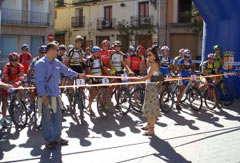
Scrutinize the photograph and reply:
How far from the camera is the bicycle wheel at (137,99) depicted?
9.08 m

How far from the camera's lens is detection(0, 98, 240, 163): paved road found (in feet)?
17.9

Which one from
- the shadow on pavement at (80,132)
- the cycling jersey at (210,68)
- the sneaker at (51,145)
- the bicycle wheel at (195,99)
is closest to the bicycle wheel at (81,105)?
the shadow on pavement at (80,132)

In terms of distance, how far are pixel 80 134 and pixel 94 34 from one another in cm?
3011

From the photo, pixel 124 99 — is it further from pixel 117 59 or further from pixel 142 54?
pixel 142 54

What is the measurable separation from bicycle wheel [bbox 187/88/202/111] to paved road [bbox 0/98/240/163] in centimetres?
87

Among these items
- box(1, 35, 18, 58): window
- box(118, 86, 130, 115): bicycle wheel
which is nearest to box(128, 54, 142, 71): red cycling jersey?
box(118, 86, 130, 115): bicycle wheel

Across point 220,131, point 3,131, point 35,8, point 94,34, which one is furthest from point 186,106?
point 94,34

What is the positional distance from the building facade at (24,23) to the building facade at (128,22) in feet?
21.6

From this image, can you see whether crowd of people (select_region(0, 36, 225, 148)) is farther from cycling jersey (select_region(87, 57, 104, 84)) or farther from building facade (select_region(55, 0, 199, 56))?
building facade (select_region(55, 0, 199, 56))

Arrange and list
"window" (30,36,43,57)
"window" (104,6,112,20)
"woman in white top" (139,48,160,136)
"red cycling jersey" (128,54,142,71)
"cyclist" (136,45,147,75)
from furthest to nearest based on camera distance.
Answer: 1. "window" (104,6,112,20)
2. "window" (30,36,43,57)
3. "red cycling jersey" (128,54,142,71)
4. "cyclist" (136,45,147,75)
5. "woman in white top" (139,48,160,136)

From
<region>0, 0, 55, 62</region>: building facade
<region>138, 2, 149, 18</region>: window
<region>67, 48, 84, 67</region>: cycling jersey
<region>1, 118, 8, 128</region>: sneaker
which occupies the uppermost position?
<region>138, 2, 149, 18</region>: window

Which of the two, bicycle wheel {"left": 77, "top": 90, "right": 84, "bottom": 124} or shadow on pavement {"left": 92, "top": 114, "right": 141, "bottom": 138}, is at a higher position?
bicycle wheel {"left": 77, "top": 90, "right": 84, "bottom": 124}

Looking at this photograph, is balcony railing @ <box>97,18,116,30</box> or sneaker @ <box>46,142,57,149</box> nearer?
sneaker @ <box>46,142,57,149</box>

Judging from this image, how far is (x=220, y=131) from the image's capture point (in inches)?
286
